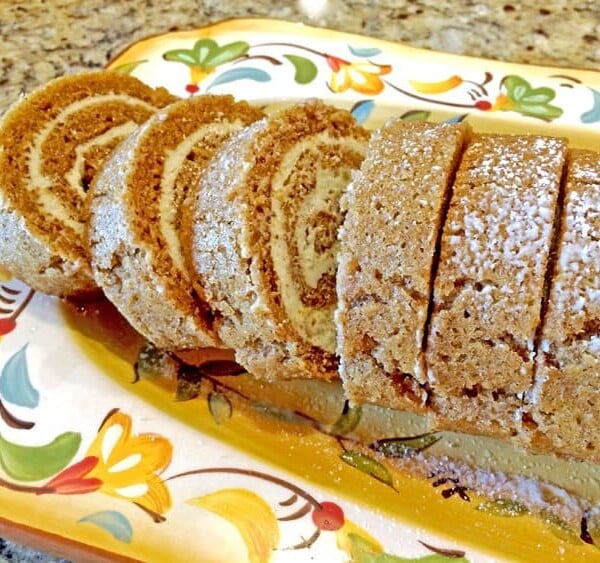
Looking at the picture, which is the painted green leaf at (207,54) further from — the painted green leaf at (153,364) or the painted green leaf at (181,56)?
the painted green leaf at (153,364)

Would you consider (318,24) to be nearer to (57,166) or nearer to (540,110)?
(540,110)

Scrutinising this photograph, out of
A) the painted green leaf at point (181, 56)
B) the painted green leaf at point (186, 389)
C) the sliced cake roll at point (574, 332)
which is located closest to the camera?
the sliced cake roll at point (574, 332)

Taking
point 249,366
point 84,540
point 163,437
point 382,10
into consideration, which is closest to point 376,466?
point 249,366

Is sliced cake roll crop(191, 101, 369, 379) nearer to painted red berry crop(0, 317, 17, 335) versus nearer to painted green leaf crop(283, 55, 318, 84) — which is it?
painted red berry crop(0, 317, 17, 335)

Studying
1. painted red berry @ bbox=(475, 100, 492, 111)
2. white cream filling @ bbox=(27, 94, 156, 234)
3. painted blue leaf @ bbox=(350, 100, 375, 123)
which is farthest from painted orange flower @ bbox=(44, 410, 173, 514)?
painted red berry @ bbox=(475, 100, 492, 111)

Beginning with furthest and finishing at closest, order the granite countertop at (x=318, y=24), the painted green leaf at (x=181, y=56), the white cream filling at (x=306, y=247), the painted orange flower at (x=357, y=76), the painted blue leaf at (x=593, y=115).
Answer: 1. the granite countertop at (x=318, y=24)
2. the painted green leaf at (x=181, y=56)
3. the painted orange flower at (x=357, y=76)
4. the painted blue leaf at (x=593, y=115)
5. the white cream filling at (x=306, y=247)

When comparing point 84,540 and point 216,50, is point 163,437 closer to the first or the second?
point 84,540

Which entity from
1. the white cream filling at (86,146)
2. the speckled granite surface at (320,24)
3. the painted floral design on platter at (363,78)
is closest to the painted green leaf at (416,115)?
the painted floral design on platter at (363,78)
